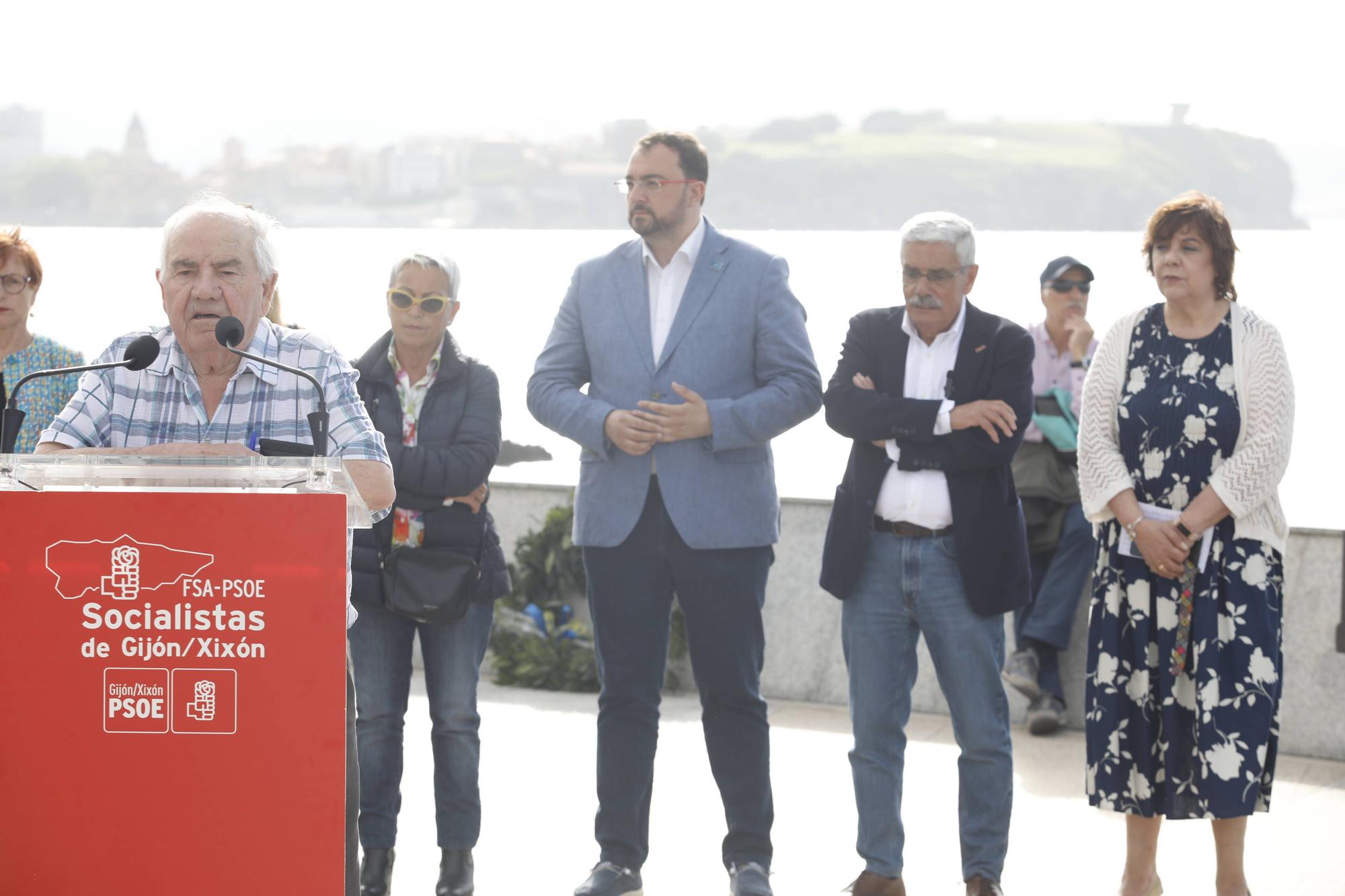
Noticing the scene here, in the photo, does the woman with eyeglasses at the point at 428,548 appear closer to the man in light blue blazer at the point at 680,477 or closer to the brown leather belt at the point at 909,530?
the man in light blue blazer at the point at 680,477

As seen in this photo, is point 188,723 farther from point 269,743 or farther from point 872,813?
point 872,813

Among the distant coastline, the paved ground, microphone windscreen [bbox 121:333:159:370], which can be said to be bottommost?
the paved ground

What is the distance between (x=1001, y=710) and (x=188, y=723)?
2.24 metres

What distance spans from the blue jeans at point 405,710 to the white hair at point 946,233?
1.36 meters

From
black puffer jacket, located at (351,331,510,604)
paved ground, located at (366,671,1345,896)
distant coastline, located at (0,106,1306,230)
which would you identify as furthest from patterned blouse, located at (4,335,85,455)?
distant coastline, located at (0,106,1306,230)

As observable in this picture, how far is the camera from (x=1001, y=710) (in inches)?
139

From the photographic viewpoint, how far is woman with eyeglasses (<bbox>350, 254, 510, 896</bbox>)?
3.55 meters

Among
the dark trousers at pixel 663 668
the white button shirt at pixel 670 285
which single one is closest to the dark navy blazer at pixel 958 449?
the dark trousers at pixel 663 668

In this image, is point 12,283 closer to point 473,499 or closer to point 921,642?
point 473,499

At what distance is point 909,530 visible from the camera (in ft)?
11.6

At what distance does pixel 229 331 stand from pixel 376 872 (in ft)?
6.09

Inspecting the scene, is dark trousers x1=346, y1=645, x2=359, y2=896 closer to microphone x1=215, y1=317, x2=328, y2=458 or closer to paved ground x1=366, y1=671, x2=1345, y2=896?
microphone x1=215, y1=317, x2=328, y2=458

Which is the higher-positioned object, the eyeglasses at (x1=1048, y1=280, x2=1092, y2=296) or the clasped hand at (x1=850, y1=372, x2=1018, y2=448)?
the eyeglasses at (x1=1048, y1=280, x2=1092, y2=296)

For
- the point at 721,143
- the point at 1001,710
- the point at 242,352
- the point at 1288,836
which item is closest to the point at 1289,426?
the point at 1001,710
